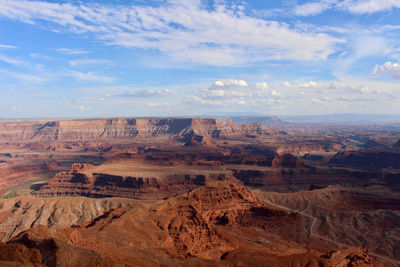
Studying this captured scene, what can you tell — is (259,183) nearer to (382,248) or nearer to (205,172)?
(205,172)

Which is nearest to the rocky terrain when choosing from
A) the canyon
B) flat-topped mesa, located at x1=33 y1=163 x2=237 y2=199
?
the canyon

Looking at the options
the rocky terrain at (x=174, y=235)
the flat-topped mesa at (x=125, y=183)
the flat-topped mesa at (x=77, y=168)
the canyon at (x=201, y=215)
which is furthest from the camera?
the flat-topped mesa at (x=77, y=168)

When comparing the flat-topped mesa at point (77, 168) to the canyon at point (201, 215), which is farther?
the flat-topped mesa at point (77, 168)

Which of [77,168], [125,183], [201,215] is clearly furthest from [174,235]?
[77,168]

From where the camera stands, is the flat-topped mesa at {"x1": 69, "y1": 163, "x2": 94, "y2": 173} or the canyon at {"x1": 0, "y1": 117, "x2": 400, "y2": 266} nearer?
the canyon at {"x1": 0, "y1": 117, "x2": 400, "y2": 266}

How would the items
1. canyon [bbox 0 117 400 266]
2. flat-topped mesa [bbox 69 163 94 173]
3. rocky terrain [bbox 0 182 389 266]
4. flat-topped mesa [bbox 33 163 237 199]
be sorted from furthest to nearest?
flat-topped mesa [bbox 69 163 94 173]
flat-topped mesa [bbox 33 163 237 199]
canyon [bbox 0 117 400 266]
rocky terrain [bbox 0 182 389 266]

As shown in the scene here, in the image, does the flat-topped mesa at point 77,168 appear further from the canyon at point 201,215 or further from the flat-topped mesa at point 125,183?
the canyon at point 201,215

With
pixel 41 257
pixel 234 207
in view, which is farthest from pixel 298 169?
pixel 41 257

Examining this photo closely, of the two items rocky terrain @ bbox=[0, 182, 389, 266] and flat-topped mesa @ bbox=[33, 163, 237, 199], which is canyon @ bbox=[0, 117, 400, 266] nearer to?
rocky terrain @ bbox=[0, 182, 389, 266]

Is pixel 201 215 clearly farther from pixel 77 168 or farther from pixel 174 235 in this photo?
pixel 77 168

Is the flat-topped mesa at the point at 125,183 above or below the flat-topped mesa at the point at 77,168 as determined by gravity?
below

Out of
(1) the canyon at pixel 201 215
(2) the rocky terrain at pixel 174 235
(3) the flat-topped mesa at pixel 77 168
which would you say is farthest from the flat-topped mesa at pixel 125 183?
(2) the rocky terrain at pixel 174 235
